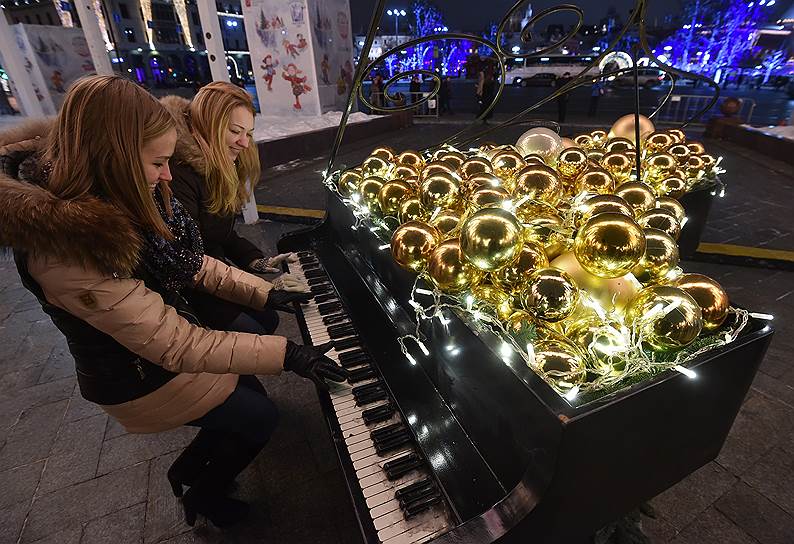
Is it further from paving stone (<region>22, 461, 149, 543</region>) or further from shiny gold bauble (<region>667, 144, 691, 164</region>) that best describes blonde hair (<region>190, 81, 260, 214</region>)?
shiny gold bauble (<region>667, 144, 691, 164</region>)

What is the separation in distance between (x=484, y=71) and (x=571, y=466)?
1425 centimetres

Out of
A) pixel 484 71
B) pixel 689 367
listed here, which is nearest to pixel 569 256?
pixel 689 367

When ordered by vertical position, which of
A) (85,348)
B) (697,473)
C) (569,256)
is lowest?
(697,473)

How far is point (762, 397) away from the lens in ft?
8.75

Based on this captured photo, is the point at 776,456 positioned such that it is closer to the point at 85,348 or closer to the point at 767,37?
the point at 85,348

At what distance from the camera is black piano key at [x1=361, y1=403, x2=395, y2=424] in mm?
1540

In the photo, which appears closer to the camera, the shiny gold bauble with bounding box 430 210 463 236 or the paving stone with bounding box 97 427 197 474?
the shiny gold bauble with bounding box 430 210 463 236

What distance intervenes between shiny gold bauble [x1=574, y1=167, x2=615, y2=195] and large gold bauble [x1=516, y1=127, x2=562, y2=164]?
0.65 m

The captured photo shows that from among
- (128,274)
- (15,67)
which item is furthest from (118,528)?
(15,67)

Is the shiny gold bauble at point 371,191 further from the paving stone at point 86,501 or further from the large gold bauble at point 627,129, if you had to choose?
the large gold bauble at point 627,129

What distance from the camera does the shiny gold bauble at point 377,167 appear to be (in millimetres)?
2414

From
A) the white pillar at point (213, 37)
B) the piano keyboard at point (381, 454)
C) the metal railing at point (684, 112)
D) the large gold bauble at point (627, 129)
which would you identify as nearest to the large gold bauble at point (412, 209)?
the piano keyboard at point (381, 454)

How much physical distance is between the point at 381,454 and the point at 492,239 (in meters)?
0.85

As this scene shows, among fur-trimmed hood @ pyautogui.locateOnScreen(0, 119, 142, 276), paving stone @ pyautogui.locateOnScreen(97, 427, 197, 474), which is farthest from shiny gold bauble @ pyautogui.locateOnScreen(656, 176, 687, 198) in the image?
paving stone @ pyautogui.locateOnScreen(97, 427, 197, 474)
